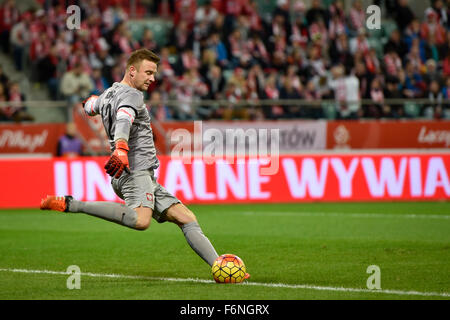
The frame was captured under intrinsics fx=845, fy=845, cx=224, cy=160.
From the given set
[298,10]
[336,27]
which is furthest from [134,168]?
[298,10]

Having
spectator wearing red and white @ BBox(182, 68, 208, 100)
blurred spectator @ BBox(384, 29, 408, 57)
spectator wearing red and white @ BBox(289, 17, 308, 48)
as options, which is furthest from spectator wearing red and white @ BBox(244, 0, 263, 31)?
→ blurred spectator @ BBox(384, 29, 408, 57)

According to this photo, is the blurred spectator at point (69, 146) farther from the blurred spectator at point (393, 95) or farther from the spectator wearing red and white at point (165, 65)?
the blurred spectator at point (393, 95)

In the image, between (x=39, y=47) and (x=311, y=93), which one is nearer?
(x=39, y=47)

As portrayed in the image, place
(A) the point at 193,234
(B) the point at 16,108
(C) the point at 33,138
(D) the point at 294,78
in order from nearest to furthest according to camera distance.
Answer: (A) the point at 193,234 → (B) the point at 16,108 → (C) the point at 33,138 → (D) the point at 294,78

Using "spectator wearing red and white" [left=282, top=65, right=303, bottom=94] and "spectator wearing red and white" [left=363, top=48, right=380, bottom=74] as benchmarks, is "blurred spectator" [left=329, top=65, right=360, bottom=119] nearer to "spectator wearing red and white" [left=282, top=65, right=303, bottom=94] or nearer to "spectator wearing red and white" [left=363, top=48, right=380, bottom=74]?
"spectator wearing red and white" [left=282, top=65, right=303, bottom=94]

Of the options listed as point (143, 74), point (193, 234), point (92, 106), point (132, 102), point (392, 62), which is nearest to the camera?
point (132, 102)

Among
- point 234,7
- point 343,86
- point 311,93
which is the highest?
point 234,7

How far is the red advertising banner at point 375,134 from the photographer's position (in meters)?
20.5

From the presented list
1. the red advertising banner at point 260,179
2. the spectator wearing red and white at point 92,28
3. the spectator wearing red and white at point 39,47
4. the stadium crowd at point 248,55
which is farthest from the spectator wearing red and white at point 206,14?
the red advertising banner at point 260,179

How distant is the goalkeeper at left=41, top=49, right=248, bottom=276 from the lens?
25.1 ft

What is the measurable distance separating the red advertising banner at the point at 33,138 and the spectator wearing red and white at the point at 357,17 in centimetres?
1010

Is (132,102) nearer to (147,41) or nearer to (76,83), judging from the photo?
(76,83)

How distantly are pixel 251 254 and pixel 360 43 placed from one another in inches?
595

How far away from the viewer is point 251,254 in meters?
10.2
